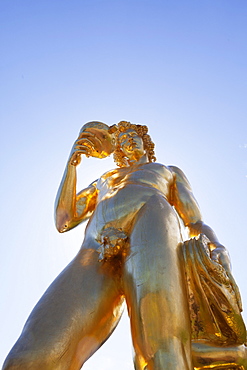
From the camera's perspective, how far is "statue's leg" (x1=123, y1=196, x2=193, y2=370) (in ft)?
13.3

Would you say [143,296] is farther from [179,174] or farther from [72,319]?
[179,174]

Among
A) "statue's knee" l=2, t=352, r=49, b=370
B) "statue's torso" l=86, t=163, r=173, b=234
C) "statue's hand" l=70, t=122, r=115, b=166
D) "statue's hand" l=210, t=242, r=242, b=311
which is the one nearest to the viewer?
"statue's knee" l=2, t=352, r=49, b=370

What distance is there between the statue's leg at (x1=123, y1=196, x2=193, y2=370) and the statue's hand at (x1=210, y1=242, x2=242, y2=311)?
0.36m

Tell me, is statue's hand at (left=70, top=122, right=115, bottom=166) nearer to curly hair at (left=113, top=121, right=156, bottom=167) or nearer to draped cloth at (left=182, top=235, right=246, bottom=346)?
curly hair at (left=113, top=121, right=156, bottom=167)

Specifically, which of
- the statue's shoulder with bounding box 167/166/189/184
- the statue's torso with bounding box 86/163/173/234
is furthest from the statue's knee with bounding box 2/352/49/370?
the statue's shoulder with bounding box 167/166/189/184

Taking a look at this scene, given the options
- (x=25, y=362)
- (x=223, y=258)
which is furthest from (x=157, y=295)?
(x=25, y=362)

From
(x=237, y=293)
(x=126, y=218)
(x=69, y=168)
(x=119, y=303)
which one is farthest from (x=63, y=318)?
(x=69, y=168)

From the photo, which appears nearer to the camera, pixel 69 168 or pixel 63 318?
pixel 63 318

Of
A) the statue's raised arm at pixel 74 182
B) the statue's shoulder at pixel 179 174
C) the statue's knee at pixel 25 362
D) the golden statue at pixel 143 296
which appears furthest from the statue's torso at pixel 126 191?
the statue's knee at pixel 25 362

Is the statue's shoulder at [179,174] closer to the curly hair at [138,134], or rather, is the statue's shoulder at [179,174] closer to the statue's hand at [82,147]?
the curly hair at [138,134]

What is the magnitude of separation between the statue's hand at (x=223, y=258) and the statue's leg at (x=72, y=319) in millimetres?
949

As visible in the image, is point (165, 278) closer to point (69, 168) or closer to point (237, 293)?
point (237, 293)

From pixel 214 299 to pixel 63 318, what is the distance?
1.32 meters

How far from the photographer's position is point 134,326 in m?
4.31
